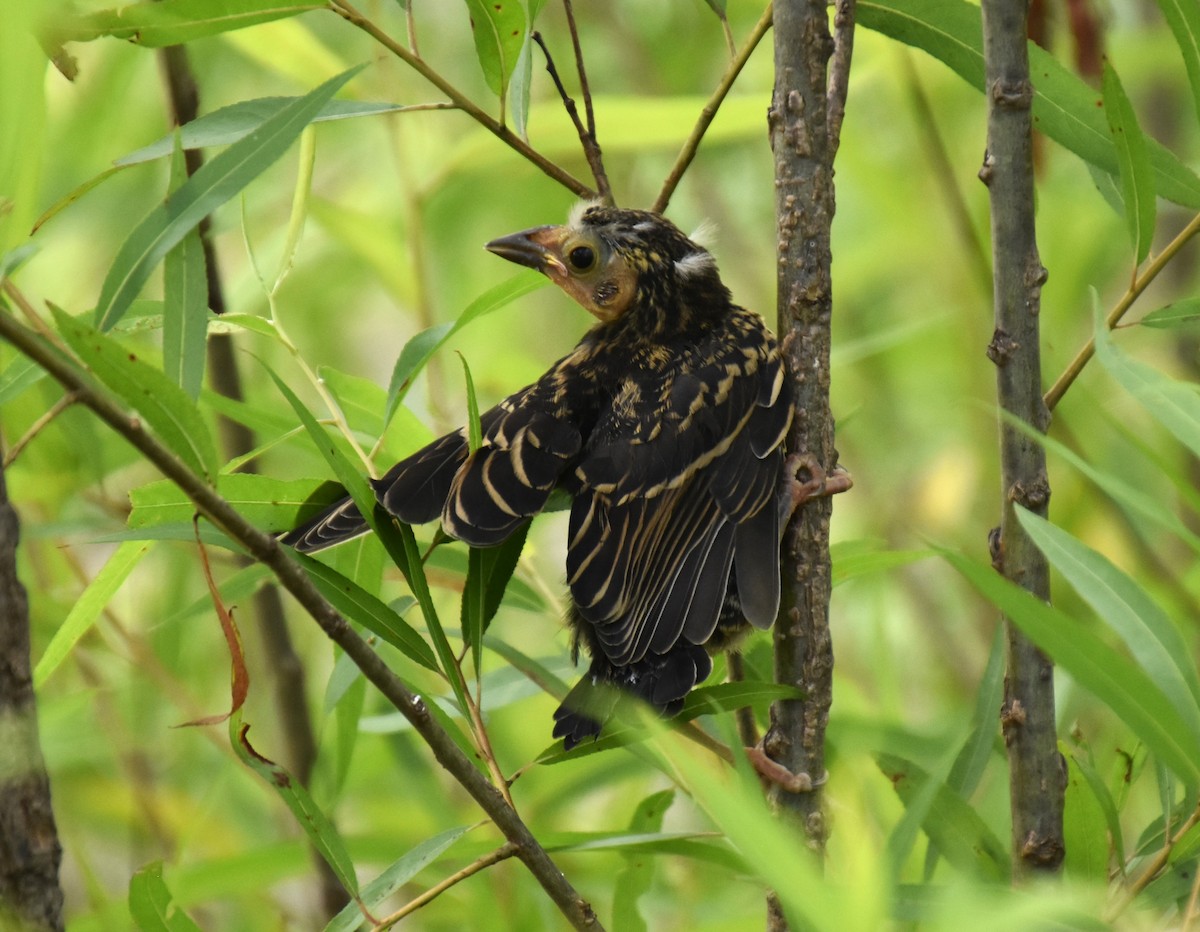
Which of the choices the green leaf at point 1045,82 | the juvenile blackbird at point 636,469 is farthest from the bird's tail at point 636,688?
the green leaf at point 1045,82

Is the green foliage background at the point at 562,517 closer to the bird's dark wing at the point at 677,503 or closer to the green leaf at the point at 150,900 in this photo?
the bird's dark wing at the point at 677,503

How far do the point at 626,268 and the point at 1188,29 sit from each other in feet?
3.22

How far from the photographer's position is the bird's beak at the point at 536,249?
2.17m

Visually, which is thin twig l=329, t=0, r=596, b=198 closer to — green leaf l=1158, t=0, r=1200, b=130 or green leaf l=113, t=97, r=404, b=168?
green leaf l=113, t=97, r=404, b=168

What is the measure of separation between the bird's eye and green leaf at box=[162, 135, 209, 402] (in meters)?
1.04

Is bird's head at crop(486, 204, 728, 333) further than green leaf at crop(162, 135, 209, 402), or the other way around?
bird's head at crop(486, 204, 728, 333)

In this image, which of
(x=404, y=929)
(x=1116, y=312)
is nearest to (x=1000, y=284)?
(x=1116, y=312)

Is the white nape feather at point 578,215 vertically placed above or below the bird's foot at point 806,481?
above

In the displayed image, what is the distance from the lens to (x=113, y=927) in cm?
185

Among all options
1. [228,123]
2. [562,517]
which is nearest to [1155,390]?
[228,123]

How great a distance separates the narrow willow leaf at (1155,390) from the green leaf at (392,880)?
0.71 m

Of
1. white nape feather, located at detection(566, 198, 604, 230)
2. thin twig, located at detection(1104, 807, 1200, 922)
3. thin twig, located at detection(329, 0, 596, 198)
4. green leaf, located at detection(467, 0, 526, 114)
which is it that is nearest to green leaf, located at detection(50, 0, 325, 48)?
thin twig, located at detection(329, 0, 596, 198)

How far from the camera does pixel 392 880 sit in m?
1.31

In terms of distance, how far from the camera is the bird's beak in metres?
2.17
